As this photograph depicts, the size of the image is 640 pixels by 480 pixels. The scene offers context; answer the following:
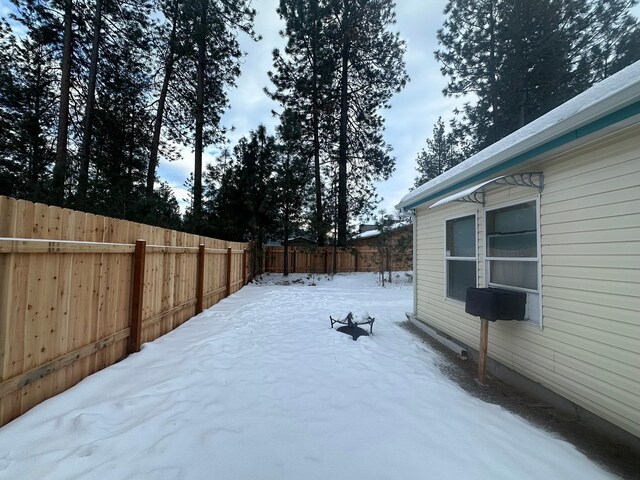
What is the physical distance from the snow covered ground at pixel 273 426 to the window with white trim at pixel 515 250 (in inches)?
53.1

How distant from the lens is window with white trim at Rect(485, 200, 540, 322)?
10.0ft

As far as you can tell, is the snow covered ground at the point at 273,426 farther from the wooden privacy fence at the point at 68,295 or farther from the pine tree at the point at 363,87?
the pine tree at the point at 363,87

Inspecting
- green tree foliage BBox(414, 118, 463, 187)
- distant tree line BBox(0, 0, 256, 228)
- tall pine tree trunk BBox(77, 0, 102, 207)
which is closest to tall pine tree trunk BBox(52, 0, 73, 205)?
distant tree line BBox(0, 0, 256, 228)

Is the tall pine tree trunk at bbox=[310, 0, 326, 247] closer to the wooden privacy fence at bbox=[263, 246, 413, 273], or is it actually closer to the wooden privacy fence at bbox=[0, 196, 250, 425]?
the wooden privacy fence at bbox=[263, 246, 413, 273]

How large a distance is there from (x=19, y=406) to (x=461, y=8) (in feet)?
54.2

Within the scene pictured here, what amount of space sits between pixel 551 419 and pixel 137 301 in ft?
14.1

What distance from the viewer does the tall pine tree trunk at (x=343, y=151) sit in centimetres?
1506

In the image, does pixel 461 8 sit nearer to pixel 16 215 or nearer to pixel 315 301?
pixel 315 301

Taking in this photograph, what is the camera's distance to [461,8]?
38.6ft

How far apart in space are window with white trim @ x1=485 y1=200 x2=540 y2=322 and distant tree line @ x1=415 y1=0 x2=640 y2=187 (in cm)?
1063

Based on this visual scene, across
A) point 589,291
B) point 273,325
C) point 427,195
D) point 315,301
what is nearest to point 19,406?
point 273,325

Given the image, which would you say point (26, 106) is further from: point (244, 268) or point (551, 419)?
point (551, 419)

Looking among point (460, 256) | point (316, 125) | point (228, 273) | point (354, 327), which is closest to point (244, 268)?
point (228, 273)

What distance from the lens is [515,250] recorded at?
3.38 m
